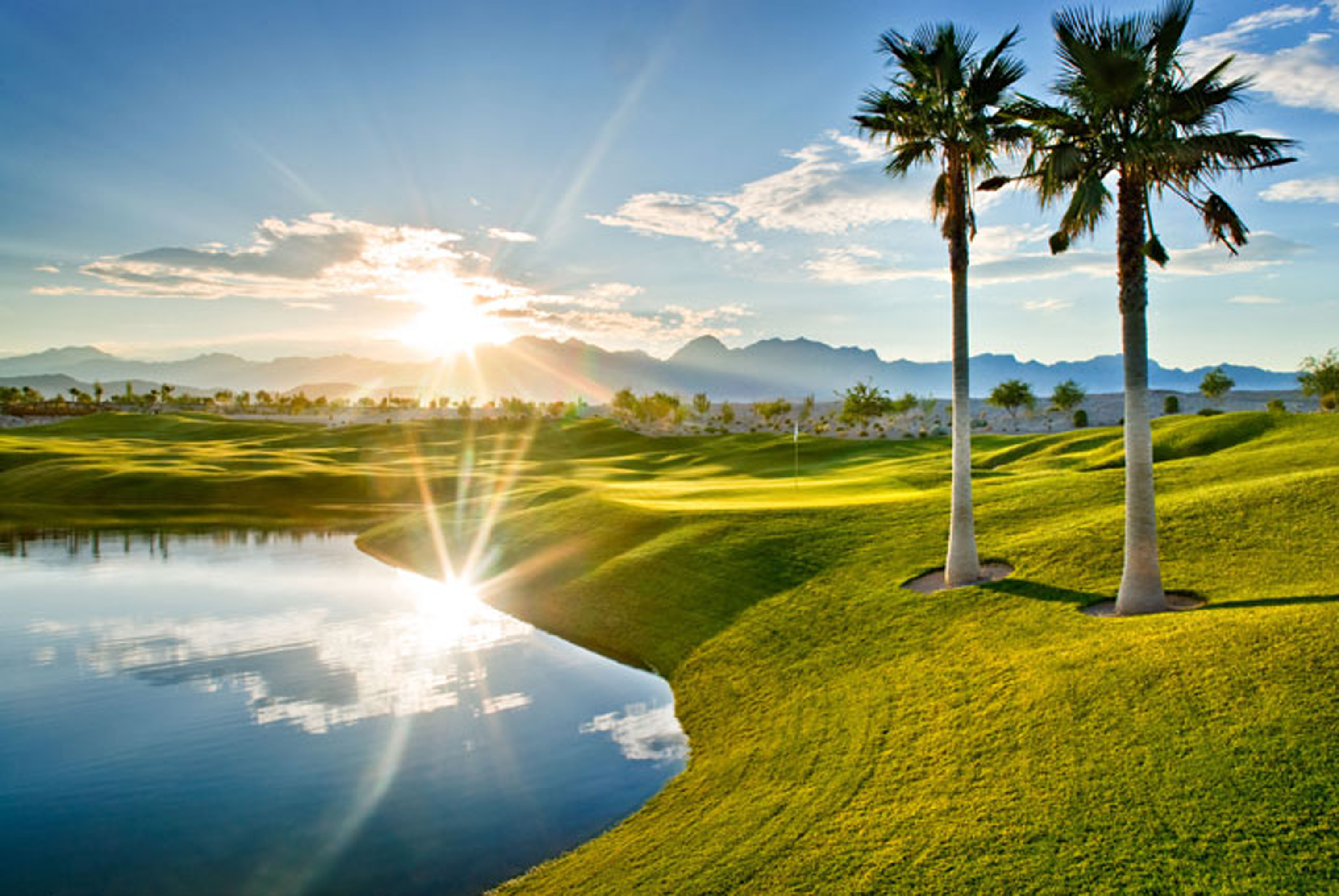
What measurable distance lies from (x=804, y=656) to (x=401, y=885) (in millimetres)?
11439

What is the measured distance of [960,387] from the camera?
70.0 ft

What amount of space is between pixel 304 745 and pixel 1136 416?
71.3 feet

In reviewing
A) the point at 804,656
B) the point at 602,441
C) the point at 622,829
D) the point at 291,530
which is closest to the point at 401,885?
the point at 622,829

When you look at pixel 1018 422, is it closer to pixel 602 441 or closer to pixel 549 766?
pixel 602 441

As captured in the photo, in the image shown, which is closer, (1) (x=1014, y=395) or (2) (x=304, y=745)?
(2) (x=304, y=745)

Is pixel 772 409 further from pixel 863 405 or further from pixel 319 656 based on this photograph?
pixel 319 656

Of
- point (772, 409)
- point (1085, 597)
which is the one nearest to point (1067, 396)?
point (772, 409)

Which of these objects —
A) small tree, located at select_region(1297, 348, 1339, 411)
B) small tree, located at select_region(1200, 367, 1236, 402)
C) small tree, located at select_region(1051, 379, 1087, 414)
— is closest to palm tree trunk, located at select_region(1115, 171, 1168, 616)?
small tree, located at select_region(1297, 348, 1339, 411)

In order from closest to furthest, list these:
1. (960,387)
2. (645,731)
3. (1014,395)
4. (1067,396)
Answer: (645,731) → (960,387) → (1014,395) → (1067,396)

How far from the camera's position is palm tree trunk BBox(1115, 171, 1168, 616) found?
16922mm

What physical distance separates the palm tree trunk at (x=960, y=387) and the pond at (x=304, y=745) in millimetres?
9835

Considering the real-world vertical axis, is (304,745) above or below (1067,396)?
below

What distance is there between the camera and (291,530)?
54219 mm

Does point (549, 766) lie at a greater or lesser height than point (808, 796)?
lesser
